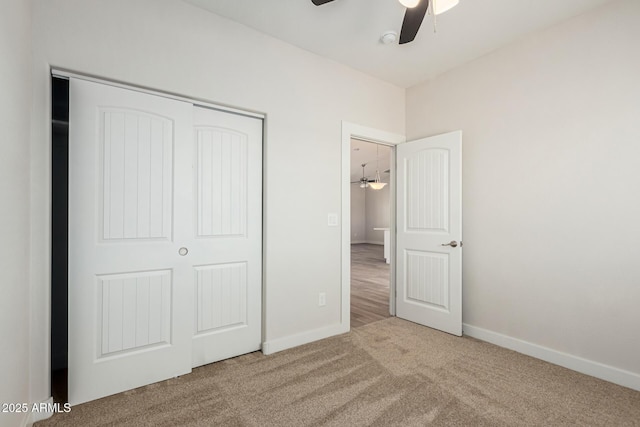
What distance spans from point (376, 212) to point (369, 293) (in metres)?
8.73

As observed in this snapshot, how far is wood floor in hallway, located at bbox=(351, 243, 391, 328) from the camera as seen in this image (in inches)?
142

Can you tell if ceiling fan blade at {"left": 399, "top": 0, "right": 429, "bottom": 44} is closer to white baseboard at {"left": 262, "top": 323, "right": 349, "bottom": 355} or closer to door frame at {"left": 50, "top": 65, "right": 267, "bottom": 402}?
door frame at {"left": 50, "top": 65, "right": 267, "bottom": 402}

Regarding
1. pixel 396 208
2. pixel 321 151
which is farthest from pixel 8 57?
pixel 396 208

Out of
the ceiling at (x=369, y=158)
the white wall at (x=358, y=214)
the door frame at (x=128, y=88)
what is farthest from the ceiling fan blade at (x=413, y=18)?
the white wall at (x=358, y=214)

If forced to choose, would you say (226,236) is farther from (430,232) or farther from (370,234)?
(370,234)

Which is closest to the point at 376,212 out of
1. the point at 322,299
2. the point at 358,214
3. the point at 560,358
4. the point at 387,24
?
the point at 358,214

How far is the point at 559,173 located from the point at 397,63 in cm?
182

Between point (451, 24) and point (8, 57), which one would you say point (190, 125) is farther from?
point (451, 24)

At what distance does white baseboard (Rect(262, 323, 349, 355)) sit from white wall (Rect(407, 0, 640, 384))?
1.35m

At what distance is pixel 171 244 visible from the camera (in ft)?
7.16

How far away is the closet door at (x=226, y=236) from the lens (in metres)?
2.36

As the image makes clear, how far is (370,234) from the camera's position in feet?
44.2

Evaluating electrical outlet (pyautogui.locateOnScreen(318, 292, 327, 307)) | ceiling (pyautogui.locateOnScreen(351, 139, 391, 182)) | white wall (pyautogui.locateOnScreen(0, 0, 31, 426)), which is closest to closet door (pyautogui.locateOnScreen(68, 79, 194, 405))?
white wall (pyautogui.locateOnScreen(0, 0, 31, 426))

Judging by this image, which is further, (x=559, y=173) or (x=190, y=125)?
(x=559, y=173)
